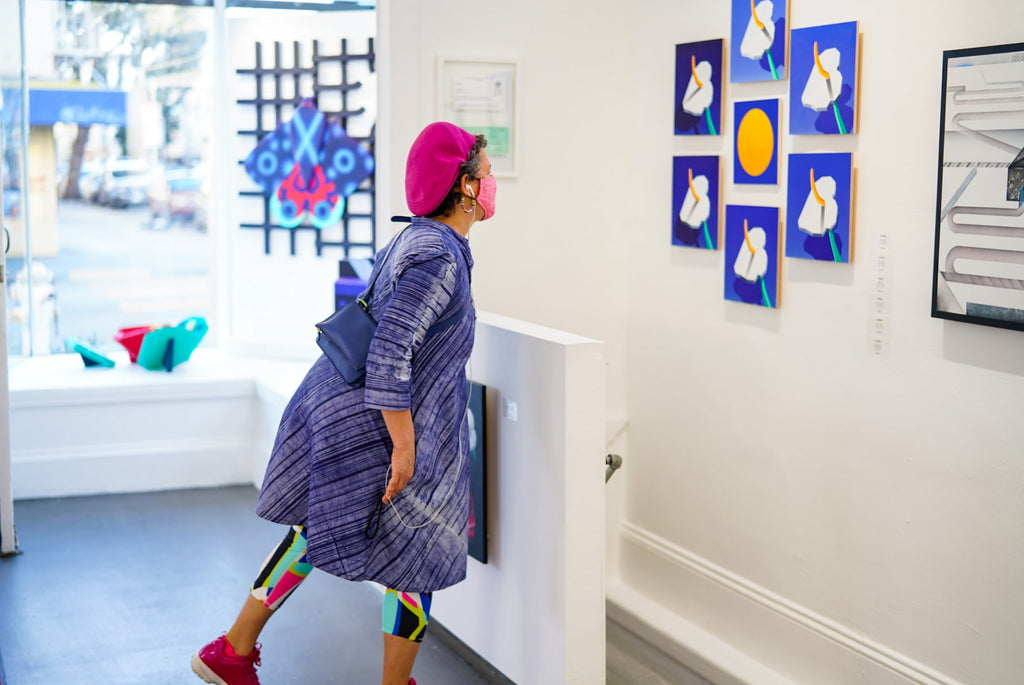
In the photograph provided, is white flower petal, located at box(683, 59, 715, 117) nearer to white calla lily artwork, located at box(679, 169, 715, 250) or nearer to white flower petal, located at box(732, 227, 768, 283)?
white calla lily artwork, located at box(679, 169, 715, 250)

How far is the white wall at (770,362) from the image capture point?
2660 mm

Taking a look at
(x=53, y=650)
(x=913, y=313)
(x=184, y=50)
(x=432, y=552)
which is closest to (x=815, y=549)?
(x=913, y=313)

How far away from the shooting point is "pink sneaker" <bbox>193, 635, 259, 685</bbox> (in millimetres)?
2838

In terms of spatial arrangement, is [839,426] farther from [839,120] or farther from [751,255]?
[839,120]

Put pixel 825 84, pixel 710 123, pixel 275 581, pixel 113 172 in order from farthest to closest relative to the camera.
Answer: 1. pixel 113 172
2. pixel 710 123
3. pixel 825 84
4. pixel 275 581

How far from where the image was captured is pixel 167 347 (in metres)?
5.06

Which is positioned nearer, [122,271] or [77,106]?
[77,106]

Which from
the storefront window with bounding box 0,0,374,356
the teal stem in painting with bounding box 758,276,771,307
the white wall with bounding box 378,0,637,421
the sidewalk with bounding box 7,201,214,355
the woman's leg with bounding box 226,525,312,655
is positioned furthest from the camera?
the sidewalk with bounding box 7,201,214,355

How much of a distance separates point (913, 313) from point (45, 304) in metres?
4.25

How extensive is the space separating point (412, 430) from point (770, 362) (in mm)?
1260

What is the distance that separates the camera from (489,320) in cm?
306

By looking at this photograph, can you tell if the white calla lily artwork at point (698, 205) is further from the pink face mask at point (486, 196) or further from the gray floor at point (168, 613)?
the gray floor at point (168, 613)

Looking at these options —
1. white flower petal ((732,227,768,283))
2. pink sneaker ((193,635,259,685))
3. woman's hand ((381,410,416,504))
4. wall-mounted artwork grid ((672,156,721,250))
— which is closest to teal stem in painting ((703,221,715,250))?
wall-mounted artwork grid ((672,156,721,250))

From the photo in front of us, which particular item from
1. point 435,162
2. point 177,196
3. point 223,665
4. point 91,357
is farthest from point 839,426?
point 177,196
